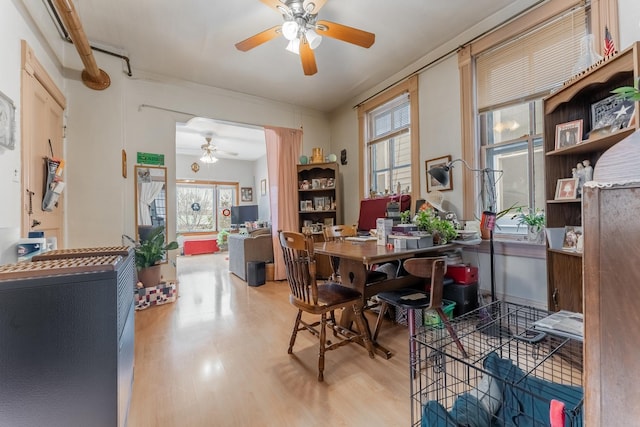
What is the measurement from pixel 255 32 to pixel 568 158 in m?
2.96

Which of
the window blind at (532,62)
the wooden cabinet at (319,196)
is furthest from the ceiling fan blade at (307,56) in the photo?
the wooden cabinet at (319,196)

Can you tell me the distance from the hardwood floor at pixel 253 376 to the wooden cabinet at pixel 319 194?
6.66ft

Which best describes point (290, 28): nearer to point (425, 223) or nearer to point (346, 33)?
point (346, 33)

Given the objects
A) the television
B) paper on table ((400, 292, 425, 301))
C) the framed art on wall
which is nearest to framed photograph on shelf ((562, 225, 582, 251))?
paper on table ((400, 292, 425, 301))

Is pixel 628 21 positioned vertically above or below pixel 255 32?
below

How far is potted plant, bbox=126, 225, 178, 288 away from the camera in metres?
3.09

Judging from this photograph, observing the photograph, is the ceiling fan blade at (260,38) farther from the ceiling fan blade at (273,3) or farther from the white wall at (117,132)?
the white wall at (117,132)

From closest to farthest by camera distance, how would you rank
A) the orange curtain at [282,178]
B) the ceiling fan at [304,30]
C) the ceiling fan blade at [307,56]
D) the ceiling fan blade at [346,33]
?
the ceiling fan at [304,30] → the ceiling fan blade at [346,33] → the ceiling fan blade at [307,56] → the orange curtain at [282,178]

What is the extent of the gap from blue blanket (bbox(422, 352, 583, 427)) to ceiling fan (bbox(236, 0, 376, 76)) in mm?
2326

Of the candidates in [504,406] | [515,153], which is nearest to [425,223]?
[515,153]

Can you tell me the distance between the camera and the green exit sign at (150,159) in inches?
134

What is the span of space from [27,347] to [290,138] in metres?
4.03

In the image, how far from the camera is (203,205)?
782 centimetres

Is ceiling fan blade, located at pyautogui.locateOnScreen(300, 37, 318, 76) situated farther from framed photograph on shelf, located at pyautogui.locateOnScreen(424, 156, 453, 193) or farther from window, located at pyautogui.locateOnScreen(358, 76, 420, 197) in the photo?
framed photograph on shelf, located at pyautogui.locateOnScreen(424, 156, 453, 193)
